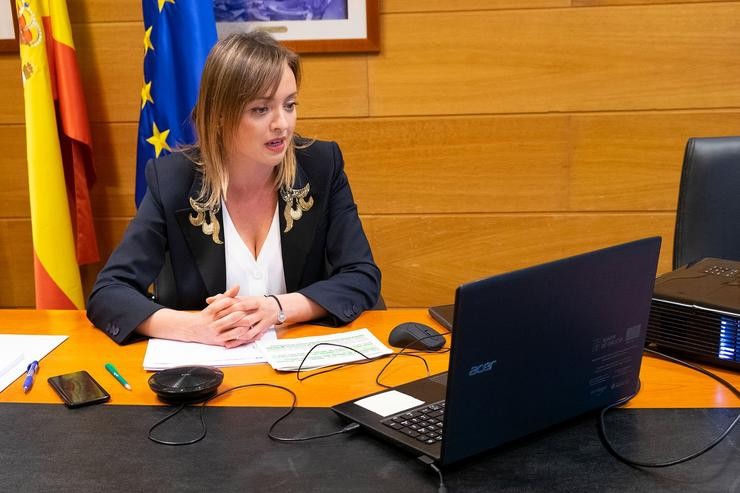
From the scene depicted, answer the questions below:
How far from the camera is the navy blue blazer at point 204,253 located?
1746 millimetres

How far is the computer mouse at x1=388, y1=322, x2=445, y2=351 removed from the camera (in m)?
1.55

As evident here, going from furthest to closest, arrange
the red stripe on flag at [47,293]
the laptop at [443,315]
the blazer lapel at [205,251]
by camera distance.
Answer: the red stripe on flag at [47,293] < the blazer lapel at [205,251] < the laptop at [443,315]

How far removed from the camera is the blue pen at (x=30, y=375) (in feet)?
4.60

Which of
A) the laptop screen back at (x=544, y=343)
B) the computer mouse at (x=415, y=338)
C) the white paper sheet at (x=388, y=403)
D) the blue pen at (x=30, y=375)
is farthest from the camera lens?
the computer mouse at (x=415, y=338)

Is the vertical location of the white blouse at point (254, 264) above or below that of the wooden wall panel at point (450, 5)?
below

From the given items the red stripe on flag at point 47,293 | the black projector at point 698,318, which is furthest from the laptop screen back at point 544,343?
the red stripe on flag at point 47,293

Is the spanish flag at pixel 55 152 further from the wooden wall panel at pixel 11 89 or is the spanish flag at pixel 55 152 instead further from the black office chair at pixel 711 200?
the black office chair at pixel 711 200

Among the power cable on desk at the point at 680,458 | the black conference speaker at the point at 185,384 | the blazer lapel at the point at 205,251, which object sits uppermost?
the blazer lapel at the point at 205,251

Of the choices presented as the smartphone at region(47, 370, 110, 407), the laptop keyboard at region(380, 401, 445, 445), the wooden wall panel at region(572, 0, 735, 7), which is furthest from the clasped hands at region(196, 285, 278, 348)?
the wooden wall panel at region(572, 0, 735, 7)

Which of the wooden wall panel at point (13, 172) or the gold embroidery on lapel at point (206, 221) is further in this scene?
the wooden wall panel at point (13, 172)

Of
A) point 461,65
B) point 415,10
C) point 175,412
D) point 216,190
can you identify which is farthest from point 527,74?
point 175,412

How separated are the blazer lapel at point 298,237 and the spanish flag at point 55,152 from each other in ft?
4.65

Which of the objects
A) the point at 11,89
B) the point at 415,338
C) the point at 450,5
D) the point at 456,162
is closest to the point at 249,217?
the point at 415,338

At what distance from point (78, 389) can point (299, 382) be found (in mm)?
394
